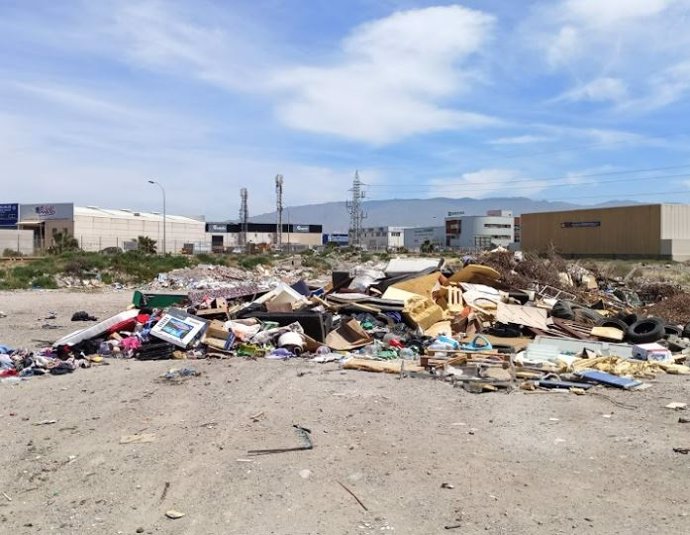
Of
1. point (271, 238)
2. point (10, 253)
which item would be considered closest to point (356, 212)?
point (271, 238)

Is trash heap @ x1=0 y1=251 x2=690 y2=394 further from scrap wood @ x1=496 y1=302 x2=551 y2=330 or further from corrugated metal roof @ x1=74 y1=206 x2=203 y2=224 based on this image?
corrugated metal roof @ x1=74 y1=206 x2=203 y2=224

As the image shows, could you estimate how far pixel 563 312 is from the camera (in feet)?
47.1

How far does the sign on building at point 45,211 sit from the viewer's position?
73.2m

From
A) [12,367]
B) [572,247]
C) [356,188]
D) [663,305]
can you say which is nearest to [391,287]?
[663,305]

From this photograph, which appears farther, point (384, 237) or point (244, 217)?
point (384, 237)

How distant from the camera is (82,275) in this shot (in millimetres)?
31734

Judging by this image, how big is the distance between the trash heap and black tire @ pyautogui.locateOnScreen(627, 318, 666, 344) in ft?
0.09

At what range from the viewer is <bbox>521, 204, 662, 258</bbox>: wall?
5984 cm

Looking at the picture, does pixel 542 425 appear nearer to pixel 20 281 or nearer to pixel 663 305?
pixel 663 305

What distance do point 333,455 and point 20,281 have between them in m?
26.3

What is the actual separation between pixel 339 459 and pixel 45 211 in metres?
77.8

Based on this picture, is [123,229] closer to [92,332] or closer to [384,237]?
[92,332]

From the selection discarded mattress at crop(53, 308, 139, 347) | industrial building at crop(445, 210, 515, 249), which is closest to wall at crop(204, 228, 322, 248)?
industrial building at crop(445, 210, 515, 249)

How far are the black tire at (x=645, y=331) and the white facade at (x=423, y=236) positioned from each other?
120304 millimetres
